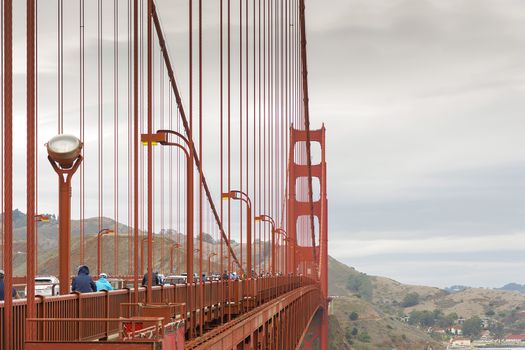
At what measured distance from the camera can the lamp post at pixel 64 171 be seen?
18.4 meters

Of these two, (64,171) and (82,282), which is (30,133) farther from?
(82,282)

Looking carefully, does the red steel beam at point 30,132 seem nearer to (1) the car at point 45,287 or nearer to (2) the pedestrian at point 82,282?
(2) the pedestrian at point 82,282

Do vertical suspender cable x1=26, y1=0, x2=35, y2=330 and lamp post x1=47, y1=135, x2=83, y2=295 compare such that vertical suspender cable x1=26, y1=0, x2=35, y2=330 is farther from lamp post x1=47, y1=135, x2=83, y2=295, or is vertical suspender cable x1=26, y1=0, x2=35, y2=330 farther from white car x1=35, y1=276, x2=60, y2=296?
white car x1=35, y1=276, x2=60, y2=296

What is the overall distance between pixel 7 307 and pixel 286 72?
52319 millimetres

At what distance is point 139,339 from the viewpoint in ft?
41.6

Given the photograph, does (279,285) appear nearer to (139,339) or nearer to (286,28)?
(286,28)

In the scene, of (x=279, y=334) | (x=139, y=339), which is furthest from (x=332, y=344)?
(x=139, y=339)

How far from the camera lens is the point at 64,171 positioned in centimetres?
1927

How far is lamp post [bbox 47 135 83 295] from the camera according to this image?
18.4 meters

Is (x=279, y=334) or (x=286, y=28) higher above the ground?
(x=286, y=28)

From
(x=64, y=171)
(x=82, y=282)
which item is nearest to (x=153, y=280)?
(x=82, y=282)

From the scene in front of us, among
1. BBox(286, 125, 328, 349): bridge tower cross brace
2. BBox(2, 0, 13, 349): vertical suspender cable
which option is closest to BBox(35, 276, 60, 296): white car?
BBox(2, 0, 13, 349): vertical suspender cable

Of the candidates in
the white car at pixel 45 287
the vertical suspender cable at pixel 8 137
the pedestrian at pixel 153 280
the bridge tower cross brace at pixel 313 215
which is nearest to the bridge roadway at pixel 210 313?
the pedestrian at pixel 153 280

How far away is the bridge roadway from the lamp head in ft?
6.87
